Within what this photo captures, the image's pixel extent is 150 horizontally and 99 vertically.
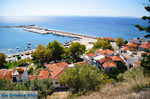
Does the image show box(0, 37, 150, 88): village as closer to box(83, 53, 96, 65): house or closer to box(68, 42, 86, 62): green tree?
box(83, 53, 96, 65): house

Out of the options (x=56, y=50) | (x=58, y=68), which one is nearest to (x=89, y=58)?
(x=56, y=50)

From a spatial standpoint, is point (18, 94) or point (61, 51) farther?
point (61, 51)

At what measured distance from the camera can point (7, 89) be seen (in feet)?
27.5

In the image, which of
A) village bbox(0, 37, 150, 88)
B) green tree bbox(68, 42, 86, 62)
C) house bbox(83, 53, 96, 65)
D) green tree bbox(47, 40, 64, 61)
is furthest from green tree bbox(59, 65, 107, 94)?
green tree bbox(47, 40, 64, 61)

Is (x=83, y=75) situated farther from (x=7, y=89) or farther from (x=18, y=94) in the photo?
(x=7, y=89)

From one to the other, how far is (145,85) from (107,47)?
82.5ft

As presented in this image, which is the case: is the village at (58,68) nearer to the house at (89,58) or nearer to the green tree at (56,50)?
the house at (89,58)

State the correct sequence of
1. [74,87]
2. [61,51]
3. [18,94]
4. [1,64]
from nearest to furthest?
[18,94]
[74,87]
[1,64]
[61,51]

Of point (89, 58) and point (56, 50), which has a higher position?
point (56, 50)

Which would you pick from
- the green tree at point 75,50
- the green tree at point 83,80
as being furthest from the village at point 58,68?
the green tree at point 83,80

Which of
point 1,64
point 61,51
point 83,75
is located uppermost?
point 83,75

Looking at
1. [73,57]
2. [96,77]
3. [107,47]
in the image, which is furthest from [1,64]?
[107,47]

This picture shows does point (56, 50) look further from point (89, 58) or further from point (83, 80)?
point (83, 80)

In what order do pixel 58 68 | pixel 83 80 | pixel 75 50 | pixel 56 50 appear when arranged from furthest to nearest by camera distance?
pixel 56 50 < pixel 75 50 < pixel 58 68 < pixel 83 80
